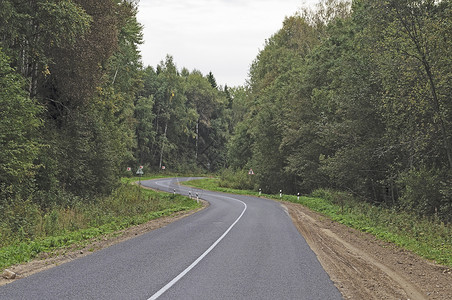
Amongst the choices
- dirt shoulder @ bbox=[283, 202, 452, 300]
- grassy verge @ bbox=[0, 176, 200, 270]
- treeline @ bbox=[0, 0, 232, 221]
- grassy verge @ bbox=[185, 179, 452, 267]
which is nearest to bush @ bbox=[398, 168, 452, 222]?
grassy verge @ bbox=[185, 179, 452, 267]

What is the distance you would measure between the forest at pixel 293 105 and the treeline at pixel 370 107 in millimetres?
86

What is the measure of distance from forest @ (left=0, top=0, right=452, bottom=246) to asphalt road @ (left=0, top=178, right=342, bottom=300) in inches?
200

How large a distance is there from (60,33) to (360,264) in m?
14.7

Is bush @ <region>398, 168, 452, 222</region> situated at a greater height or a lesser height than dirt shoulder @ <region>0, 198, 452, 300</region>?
greater

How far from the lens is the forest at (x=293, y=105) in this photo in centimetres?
1501

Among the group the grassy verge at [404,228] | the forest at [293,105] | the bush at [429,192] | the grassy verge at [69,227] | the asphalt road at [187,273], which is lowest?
the grassy verge at [69,227]

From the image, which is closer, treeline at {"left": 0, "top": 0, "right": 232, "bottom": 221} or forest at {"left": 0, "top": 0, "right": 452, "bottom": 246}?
treeline at {"left": 0, "top": 0, "right": 232, "bottom": 221}

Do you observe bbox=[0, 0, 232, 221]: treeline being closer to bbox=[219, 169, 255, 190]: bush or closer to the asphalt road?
the asphalt road

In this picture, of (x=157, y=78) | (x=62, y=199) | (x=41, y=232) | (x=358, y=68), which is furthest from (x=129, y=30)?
(x=157, y=78)

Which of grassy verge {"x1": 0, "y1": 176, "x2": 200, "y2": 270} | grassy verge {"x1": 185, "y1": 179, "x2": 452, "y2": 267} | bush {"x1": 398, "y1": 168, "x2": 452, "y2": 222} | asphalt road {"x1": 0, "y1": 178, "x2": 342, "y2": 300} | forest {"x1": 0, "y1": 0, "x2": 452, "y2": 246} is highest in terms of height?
forest {"x1": 0, "y1": 0, "x2": 452, "y2": 246}

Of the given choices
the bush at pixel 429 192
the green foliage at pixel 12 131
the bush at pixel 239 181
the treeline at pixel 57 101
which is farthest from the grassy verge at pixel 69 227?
the bush at pixel 239 181

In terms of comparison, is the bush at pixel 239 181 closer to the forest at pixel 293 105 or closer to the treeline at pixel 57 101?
the forest at pixel 293 105

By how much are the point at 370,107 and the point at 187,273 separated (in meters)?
19.5

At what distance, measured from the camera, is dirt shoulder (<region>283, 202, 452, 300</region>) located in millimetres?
7020
